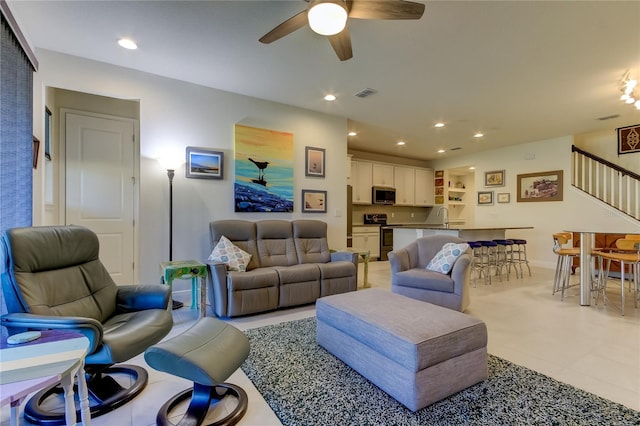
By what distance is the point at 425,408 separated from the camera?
1.67 metres

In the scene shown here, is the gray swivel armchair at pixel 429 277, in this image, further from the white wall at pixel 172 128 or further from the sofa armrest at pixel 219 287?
the sofa armrest at pixel 219 287

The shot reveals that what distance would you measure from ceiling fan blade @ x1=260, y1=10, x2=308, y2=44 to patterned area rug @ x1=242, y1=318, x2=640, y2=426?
2.45 meters

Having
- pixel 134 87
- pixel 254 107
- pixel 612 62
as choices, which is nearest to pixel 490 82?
pixel 612 62

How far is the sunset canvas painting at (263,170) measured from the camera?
4055mm

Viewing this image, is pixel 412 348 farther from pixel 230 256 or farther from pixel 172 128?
pixel 172 128

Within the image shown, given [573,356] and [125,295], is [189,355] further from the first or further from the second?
[573,356]

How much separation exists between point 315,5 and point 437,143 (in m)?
5.64

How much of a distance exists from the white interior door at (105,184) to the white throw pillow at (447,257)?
13.2 feet

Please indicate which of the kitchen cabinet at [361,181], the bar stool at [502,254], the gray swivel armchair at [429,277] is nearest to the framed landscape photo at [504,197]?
the bar stool at [502,254]

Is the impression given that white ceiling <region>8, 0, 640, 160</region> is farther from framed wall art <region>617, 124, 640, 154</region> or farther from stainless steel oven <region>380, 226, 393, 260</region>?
stainless steel oven <region>380, 226, 393, 260</region>

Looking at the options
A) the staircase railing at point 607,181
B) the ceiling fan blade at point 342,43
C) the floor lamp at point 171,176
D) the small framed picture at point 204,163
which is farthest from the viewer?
the staircase railing at point 607,181

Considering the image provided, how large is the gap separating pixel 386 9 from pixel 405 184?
21.4 ft

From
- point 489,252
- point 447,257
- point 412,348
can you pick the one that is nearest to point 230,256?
point 412,348

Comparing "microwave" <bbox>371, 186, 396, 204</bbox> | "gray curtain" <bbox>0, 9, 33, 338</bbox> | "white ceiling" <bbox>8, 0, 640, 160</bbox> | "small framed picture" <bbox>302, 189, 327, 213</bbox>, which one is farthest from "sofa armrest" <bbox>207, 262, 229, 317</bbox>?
"microwave" <bbox>371, 186, 396, 204</bbox>
